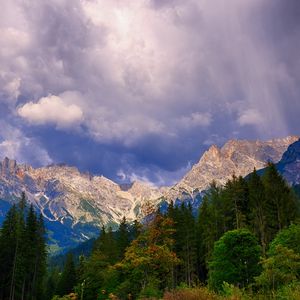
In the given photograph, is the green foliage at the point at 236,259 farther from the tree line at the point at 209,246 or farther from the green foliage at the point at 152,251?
the green foliage at the point at 152,251

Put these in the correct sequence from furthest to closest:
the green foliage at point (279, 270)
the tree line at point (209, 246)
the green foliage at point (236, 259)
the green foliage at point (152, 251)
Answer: the green foliage at point (236, 259)
the tree line at point (209, 246)
the green foliage at point (152, 251)
the green foliage at point (279, 270)

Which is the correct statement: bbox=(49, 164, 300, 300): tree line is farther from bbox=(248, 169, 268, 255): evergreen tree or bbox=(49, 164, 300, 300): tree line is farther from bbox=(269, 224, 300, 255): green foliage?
bbox=(269, 224, 300, 255): green foliage

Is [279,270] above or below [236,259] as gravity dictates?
below

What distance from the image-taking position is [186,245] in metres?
69.7

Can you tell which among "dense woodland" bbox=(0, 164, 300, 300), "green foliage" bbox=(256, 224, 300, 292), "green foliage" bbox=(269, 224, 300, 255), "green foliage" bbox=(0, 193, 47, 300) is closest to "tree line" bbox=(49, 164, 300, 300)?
"dense woodland" bbox=(0, 164, 300, 300)

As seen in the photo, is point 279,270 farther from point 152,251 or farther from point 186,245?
point 186,245

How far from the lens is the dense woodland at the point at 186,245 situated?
119 feet

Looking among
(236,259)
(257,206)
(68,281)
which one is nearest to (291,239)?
(236,259)

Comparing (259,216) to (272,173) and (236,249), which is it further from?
(236,249)

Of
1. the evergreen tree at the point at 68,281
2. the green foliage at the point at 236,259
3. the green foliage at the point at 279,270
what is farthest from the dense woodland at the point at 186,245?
the green foliage at the point at 279,270

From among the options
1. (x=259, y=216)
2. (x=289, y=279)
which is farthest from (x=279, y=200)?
(x=289, y=279)

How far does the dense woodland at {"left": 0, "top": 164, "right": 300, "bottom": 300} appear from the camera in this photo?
36.3 metres

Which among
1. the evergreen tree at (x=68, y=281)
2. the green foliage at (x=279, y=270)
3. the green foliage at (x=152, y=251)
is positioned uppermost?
the evergreen tree at (x=68, y=281)

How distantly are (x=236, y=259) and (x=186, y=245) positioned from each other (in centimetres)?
2523
